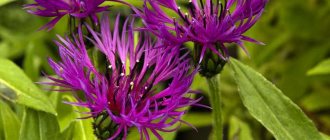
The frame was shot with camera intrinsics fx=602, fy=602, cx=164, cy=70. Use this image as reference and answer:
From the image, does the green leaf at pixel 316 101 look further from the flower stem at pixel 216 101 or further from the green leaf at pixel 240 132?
the flower stem at pixel 216 101

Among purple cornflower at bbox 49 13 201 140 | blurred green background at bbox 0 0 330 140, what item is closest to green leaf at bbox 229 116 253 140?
blurred green background at bbox 0 0 330 140

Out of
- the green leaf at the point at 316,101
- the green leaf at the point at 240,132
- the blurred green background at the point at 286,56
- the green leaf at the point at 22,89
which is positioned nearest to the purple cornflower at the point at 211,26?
the green leaf at the point at 22,89

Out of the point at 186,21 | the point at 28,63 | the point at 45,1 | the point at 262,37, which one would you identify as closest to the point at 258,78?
the point at 186,21

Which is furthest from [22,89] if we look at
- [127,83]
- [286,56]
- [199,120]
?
[286,56]

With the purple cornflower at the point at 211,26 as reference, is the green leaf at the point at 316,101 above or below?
below

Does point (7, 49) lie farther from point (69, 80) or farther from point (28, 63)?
point (69, 80)

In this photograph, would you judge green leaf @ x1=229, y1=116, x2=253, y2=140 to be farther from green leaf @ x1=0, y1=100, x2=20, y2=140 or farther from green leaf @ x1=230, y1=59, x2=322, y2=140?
green leaf @ x1=0, y1=100, x2=20, y2=140
